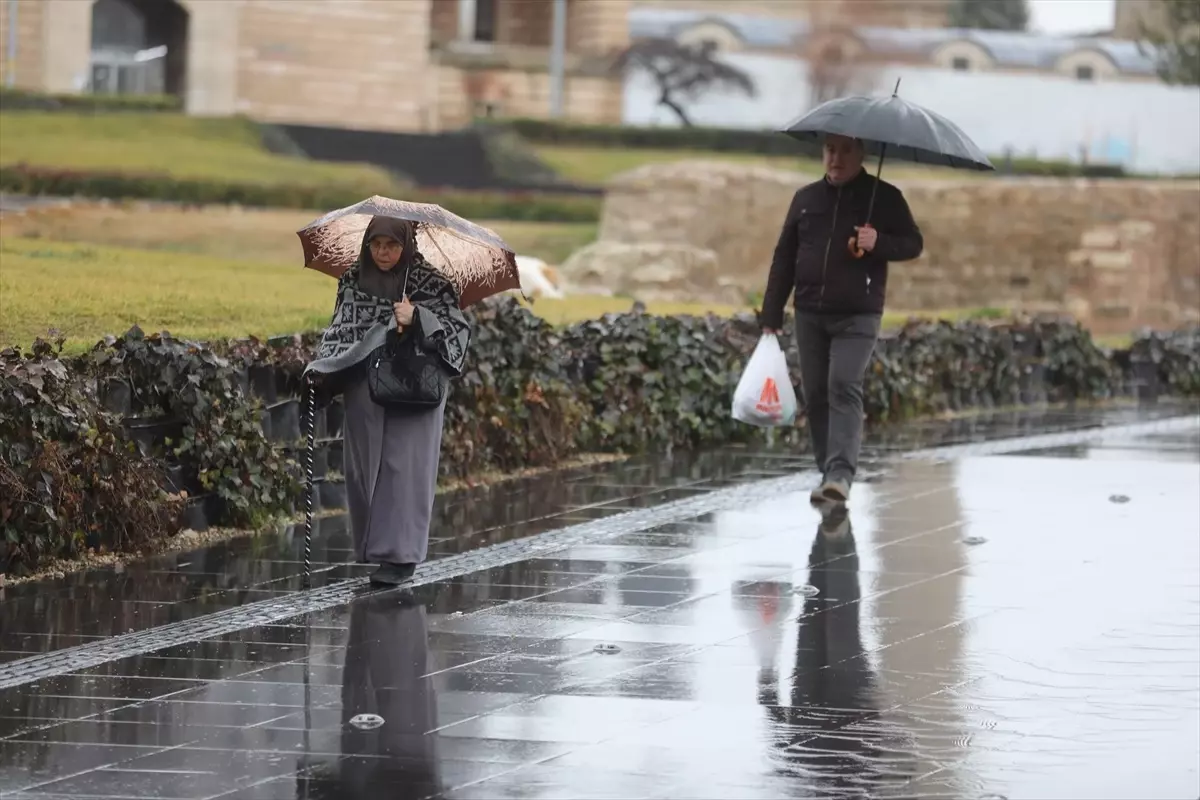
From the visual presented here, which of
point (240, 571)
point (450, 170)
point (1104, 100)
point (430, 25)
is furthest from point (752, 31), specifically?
point (240, 571)

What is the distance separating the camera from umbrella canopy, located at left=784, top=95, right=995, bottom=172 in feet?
33.6

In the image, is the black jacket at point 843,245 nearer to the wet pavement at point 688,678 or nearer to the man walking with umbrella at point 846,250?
the man walking with umbrella at point 846,250

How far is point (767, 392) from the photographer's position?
10.7m

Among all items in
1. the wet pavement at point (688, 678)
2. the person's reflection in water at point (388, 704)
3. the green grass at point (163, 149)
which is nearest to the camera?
the person's reflection in water at point (388, 704)

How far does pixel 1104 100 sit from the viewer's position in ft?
167

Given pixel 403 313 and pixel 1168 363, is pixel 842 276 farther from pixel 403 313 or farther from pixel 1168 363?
pixel 1168 363

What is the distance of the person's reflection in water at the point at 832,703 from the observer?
17.6 ft

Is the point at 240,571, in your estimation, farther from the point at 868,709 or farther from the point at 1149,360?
the point at 1149,360

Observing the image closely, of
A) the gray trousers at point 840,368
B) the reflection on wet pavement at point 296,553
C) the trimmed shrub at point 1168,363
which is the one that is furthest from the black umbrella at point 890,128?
the trimmed shrub at point 1168,363

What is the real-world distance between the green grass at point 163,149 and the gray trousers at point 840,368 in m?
20.7

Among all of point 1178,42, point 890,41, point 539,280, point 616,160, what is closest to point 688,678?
point 539,280

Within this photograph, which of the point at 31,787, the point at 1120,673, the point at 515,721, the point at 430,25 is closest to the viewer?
the point at 31,787

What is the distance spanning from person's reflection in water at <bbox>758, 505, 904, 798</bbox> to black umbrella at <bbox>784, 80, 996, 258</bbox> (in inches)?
99.1

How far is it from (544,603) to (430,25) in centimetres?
5293
